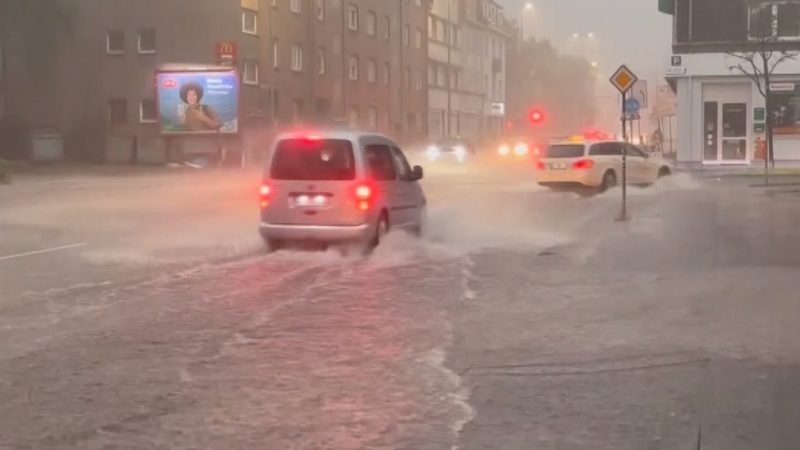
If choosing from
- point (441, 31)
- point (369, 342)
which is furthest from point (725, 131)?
point (441, 31)

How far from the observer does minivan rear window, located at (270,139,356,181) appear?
14654mm

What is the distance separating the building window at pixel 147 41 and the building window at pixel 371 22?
1951cm

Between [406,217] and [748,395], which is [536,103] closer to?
[406,217]

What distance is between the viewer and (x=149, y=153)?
2016 inches

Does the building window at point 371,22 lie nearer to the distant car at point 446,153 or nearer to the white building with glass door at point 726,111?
the distant car at point 446,153

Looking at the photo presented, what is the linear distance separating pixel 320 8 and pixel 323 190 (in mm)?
47603

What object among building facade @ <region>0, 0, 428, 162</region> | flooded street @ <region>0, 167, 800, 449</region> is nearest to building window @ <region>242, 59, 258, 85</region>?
building facade @ <region>0, 0, 428, 162</region>

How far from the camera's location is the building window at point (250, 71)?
51.8 metres

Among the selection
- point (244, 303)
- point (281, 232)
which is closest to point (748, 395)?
point (244, 303)

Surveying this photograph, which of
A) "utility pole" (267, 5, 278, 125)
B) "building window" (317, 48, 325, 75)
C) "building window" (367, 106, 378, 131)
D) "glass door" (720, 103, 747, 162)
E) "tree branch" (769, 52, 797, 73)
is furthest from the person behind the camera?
"building window" (367, 106, 378, 131)

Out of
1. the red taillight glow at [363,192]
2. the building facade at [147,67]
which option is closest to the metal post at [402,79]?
the building facade at [147,67]

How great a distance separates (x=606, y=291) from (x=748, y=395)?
4.56 meters

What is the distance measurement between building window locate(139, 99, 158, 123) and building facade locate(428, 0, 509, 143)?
106ft

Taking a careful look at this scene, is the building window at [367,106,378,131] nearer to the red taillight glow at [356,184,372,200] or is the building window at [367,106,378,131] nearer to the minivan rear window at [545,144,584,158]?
the minivan rear window at [545,144,584,158]
